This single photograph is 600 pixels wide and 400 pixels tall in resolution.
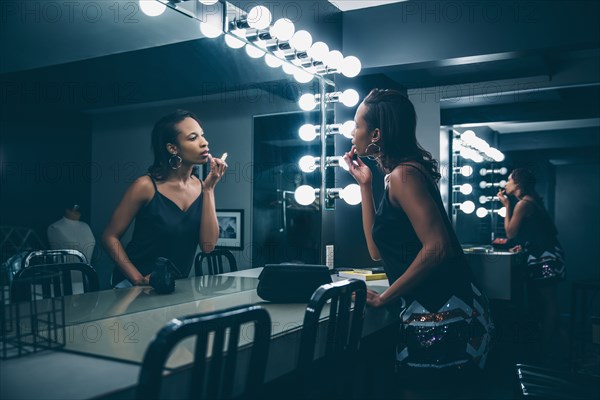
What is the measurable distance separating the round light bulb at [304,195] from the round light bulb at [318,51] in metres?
0.75

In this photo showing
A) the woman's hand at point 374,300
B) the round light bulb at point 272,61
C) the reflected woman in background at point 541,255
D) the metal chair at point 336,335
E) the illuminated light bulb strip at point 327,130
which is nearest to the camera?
the metal chair at point 336,335

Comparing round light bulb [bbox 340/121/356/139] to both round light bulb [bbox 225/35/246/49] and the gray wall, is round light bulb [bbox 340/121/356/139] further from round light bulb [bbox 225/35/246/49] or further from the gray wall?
round light bulb [bbox 225/35/246/49]

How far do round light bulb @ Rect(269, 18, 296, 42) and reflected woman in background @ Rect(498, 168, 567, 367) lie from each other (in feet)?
9.69

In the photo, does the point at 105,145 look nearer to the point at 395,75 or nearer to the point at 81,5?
the point at 81,5

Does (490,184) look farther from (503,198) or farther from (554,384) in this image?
(554,384)

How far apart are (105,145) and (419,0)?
2.26 metres

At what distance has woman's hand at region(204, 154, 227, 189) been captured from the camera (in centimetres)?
216

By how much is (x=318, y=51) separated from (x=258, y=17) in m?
0.59

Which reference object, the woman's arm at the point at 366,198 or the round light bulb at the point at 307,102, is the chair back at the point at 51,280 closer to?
the woman's arm at the point at 366,198

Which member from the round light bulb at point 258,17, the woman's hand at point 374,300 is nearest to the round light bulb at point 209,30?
the round light bulb at point 258,17

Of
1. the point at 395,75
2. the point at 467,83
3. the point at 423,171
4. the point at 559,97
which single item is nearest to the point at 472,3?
the point at 395,75

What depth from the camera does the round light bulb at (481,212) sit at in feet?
15.9

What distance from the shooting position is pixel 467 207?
15.3 ft

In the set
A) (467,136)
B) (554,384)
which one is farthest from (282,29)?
(467,136)
